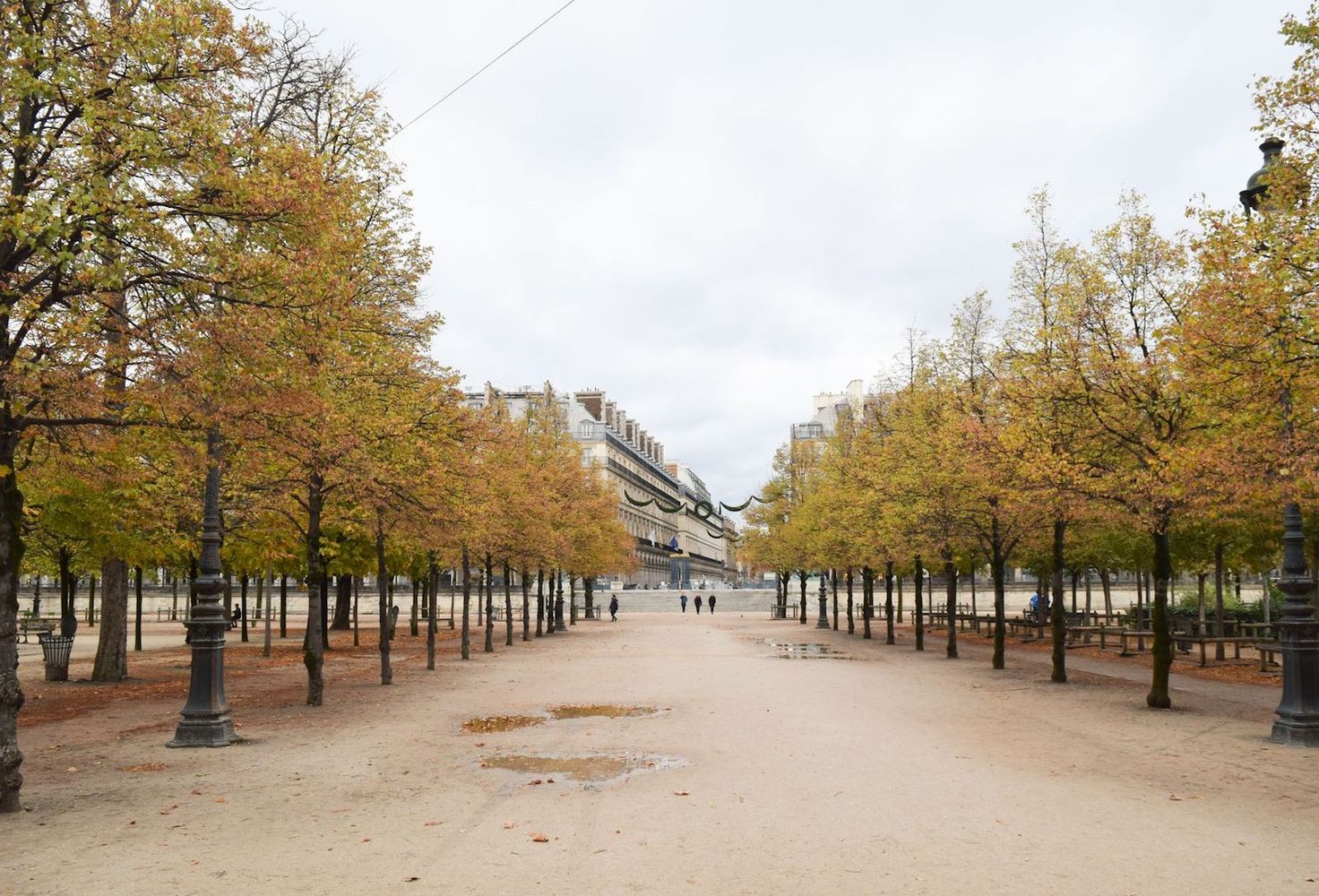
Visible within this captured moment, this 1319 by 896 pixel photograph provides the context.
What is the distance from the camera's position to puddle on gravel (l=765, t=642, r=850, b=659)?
31.4 metres

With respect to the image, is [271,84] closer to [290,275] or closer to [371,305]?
[371,305]

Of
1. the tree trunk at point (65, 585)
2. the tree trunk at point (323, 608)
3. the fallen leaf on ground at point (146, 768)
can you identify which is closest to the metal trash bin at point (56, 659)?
the tree trunk at point (323, 608)

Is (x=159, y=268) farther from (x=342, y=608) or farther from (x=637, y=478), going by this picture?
(x=637, y=478)

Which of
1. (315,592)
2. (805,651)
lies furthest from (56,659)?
(805,651)

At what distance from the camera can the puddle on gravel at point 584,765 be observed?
37.8 feet

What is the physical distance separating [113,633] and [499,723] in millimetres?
12637

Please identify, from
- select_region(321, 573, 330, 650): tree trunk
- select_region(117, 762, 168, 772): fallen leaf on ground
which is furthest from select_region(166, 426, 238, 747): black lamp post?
select_region(321, 573, 330, 650): tree trunk

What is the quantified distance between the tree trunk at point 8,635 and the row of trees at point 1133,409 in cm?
1367

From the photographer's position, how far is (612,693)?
2042 centimetres

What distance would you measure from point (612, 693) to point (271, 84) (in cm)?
1342

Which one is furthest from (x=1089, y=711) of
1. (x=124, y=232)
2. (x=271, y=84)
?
Answer: (x=271, y=84)

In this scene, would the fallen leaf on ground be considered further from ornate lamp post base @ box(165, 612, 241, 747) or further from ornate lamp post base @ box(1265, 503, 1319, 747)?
ornate lamp post base @ box(1265, 503, 1319, 747)

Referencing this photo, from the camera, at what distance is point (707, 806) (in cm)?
983

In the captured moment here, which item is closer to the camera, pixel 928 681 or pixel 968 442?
pixel 968 442
